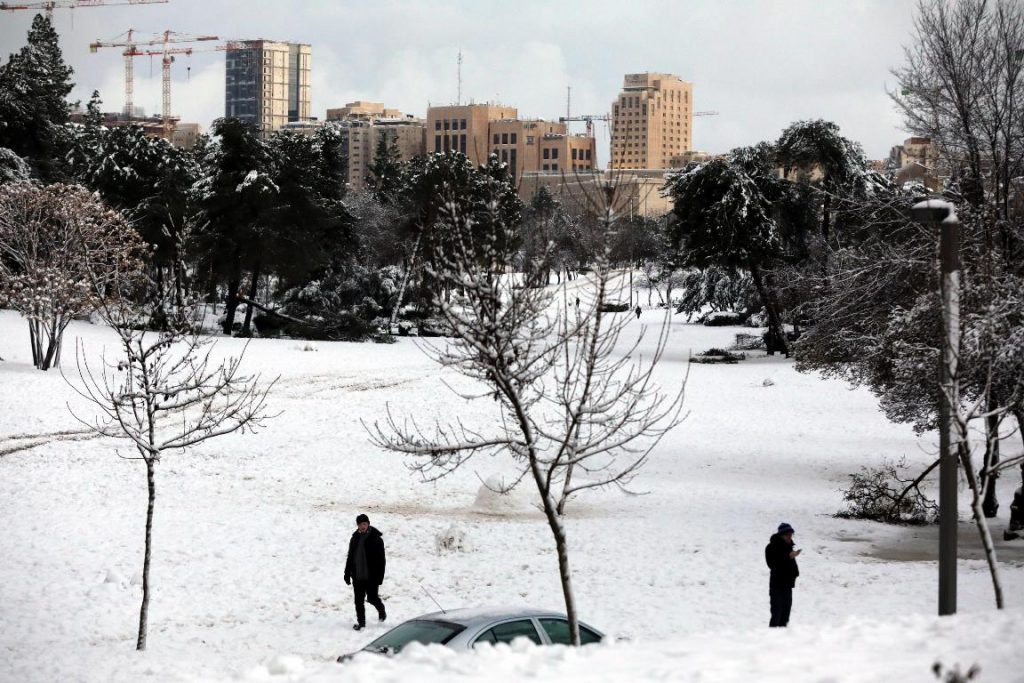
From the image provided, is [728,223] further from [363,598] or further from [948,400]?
[948,400]

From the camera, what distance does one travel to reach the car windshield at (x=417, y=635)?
9.99m

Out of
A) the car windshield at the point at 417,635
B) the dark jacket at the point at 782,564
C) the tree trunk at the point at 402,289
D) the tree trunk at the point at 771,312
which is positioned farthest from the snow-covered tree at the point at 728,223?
the car windshield at the point at 417,635

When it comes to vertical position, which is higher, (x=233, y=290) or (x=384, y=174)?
(x=384, y=174)

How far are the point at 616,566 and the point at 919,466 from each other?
530 inches

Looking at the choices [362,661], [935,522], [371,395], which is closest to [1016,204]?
[935,522]

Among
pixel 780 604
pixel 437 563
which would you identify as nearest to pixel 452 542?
pixel 437 563

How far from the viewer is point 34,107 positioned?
5359cm

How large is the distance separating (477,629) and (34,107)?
50.2m

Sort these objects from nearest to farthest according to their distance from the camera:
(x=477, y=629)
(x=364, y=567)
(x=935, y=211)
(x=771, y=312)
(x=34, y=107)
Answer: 1. (x=477, y=629)
2. (x=935, y=211)
3. (x=364, y=567)
4. (x=34, y=107)
5. (x=771, y=312)

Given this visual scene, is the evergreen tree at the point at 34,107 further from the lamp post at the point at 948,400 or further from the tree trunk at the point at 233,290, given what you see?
the lamp post at the point at 948,400

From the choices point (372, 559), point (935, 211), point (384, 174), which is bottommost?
point (372, 559)

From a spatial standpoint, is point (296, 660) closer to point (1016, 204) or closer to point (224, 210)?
point (1016, 204)

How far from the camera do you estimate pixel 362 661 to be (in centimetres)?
845

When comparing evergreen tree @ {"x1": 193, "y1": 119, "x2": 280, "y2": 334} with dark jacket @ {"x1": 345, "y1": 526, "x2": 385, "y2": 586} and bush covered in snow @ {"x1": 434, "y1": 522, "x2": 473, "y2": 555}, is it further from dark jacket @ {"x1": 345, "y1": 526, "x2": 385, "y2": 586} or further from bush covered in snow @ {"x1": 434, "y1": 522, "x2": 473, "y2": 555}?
dark jacket @ {"x1": 345, "y1": 526, "x2": 385, "y2": 586}
